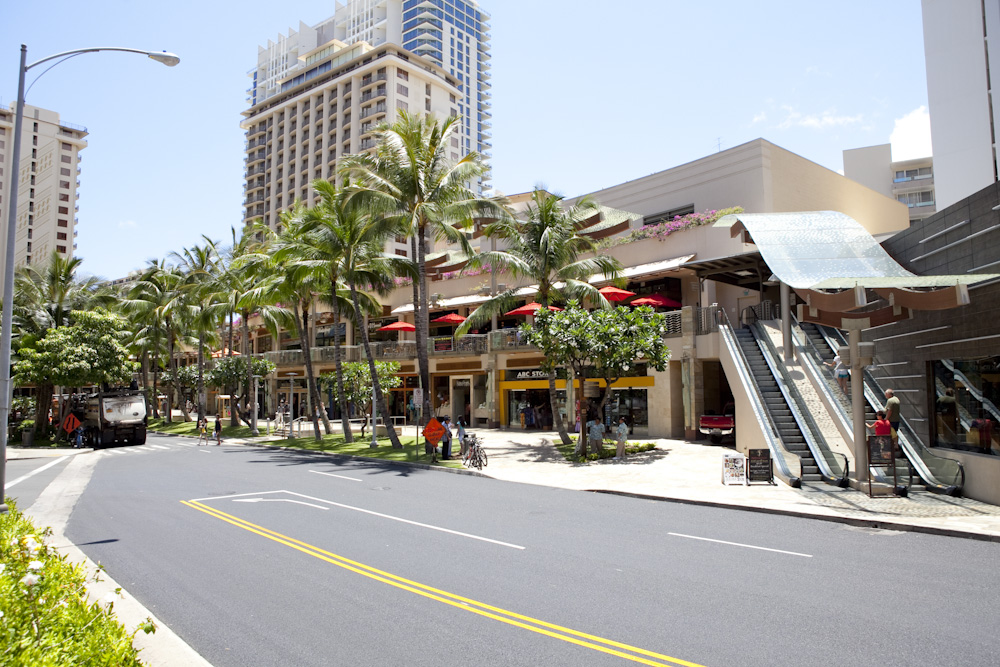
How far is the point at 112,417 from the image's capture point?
108 ft

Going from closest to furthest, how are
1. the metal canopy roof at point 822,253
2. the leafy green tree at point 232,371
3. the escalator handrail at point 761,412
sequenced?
the metal canopy roof at point 822,253
the escalator handrail at point 761,412
the leafy green tree at point 232,371

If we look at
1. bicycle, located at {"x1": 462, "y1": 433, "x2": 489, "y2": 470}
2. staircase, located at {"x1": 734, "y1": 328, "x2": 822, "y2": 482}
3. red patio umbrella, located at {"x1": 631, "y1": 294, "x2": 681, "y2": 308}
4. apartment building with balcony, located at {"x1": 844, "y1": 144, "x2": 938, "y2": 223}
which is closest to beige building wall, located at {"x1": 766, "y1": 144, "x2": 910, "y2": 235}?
red patio umbrella, located at {"x1": 631, "y1": 294, "x2": 681, "y2": 308}

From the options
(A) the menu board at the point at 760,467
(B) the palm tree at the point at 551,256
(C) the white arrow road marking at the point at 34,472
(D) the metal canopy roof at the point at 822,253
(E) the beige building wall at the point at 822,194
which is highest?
(E) the beige building wall at the point at 822,194

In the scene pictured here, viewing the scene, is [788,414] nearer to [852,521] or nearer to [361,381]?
[852,521]

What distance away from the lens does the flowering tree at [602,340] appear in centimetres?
2109

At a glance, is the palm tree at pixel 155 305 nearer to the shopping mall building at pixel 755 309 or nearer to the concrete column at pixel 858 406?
the shopping mall building at pixel 755 309

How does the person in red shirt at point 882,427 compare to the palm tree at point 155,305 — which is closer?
the person in red shirt at point 882,427

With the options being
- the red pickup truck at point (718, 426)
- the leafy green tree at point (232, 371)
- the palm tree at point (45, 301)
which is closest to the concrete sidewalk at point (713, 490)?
the red pickup truck at point (718, 426)

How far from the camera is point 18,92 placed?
37.5 ft

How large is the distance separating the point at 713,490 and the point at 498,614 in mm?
9815

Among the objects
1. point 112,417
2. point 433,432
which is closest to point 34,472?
point 112,417

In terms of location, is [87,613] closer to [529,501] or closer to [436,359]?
[529,501]

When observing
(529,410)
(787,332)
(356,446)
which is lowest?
(356,446)

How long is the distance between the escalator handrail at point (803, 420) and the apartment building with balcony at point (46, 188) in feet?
360
